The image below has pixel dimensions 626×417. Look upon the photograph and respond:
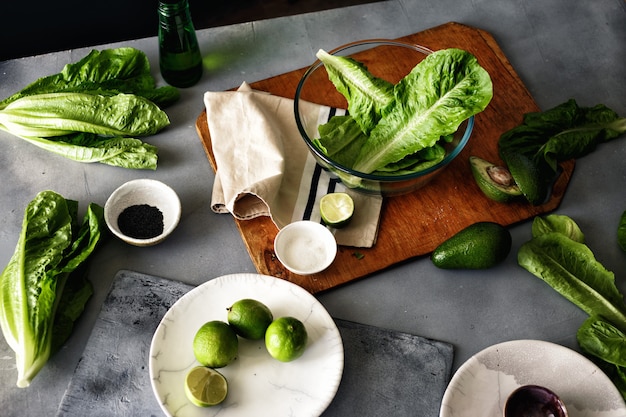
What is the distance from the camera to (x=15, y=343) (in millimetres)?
1597

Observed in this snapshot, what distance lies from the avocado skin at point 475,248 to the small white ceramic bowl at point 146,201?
2.43 feet

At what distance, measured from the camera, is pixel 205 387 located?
5.05 ft

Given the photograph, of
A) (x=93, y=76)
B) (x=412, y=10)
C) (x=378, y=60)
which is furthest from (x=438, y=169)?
(x=93, y=76)

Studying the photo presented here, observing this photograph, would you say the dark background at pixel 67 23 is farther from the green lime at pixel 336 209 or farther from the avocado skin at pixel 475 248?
the avocado skin at pixel 475 248

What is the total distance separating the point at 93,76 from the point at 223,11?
1.22 meters

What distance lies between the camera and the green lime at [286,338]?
1560 mm

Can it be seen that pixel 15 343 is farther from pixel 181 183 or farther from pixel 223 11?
pixel 223 11

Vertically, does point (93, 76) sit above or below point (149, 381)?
above

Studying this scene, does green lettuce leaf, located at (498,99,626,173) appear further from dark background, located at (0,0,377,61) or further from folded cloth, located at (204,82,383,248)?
dark background, located at (0,0,377,61)

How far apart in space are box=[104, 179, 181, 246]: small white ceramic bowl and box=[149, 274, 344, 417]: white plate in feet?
0.79

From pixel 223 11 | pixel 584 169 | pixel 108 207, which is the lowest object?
pixel 223 11

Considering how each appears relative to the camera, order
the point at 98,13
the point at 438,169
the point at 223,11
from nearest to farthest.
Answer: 1. the point at 438,169
2. the point at 98,13
3. the point at 223,11

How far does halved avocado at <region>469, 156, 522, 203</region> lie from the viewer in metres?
1.89

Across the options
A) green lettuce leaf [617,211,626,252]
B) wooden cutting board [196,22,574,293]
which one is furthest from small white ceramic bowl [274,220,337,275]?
green lettuce leaf [617,211,626,252]
